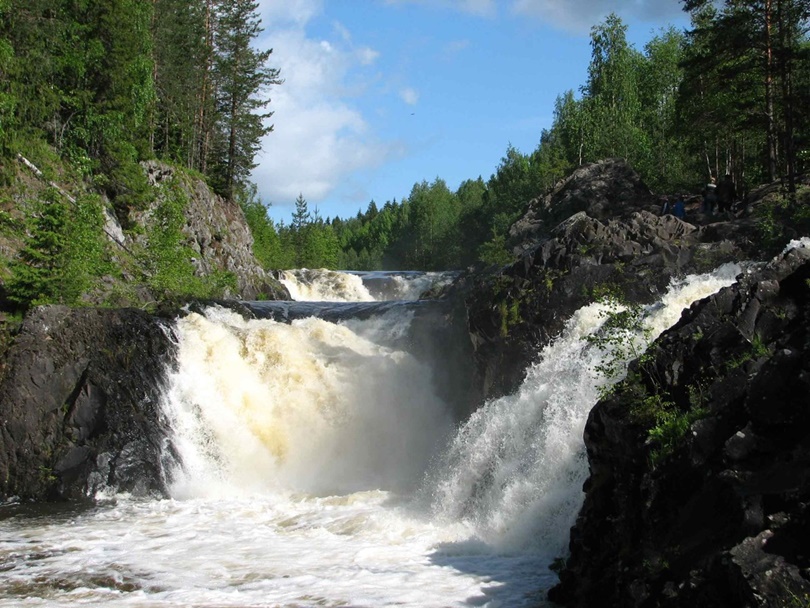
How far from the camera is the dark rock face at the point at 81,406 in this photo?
58.1 ft

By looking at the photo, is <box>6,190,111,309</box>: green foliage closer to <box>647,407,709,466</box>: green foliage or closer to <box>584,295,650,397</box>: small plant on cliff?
<box>584,295,650,397</box>: small plant on cliff

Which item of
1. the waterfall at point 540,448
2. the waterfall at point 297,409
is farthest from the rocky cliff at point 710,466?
the waterfall at point 297,409

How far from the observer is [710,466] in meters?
8.77

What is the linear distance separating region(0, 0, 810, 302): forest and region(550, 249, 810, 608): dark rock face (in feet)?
32.1

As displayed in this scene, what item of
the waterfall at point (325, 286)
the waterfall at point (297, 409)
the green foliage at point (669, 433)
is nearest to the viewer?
the green foliage at point (669, 433)

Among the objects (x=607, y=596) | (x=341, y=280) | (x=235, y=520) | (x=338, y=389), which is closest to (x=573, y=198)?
(x=341, y=280)

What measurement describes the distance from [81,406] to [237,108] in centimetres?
2961

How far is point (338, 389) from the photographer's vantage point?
A: 21.2 metres

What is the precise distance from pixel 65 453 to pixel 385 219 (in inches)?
3799

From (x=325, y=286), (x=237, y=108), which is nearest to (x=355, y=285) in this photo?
(x=325, y=286)

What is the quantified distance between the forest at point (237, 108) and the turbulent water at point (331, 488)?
568cm

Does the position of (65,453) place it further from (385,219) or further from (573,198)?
(385,219)

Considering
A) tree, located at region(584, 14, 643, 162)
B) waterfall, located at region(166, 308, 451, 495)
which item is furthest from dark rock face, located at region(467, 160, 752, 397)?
tree, located at region(584, 14, 643, 162)

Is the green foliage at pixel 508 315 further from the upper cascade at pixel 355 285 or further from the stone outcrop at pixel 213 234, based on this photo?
the upper cascade at pixel 355 285
